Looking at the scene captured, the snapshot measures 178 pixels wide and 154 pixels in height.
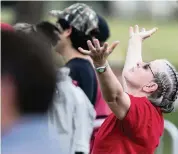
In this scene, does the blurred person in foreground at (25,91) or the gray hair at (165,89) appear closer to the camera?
the blurred person in foreground at (25,91)

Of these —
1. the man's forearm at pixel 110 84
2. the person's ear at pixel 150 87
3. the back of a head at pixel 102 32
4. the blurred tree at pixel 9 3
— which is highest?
the man's forearm at pixel 110 84

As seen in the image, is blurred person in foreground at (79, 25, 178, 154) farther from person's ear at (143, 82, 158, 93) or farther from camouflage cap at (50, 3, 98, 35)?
camouflage cap at (50, 3, 98, 35)

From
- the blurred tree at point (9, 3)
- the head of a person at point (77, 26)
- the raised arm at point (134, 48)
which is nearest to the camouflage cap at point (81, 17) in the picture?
the head of a person at point (77, 26)

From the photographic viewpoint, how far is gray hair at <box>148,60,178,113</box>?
12.3ft

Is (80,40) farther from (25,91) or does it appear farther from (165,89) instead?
(25,91)

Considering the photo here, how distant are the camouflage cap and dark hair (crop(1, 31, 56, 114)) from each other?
339 cm

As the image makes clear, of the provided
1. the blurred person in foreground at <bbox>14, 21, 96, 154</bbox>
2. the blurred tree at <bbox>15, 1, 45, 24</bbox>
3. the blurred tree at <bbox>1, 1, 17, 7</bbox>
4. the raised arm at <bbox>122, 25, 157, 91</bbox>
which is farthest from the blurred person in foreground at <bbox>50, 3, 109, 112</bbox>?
the blurred tree at <bbox>1, 1, 17, 7</bbox>

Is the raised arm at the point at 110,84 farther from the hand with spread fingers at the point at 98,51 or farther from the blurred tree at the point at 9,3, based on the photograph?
the blurred tree at the point at 9,3

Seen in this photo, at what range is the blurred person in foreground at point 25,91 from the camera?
1.73 m

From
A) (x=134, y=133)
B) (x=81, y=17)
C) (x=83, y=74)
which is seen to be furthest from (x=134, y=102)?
(x=81, y=17)

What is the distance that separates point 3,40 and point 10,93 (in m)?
0.15

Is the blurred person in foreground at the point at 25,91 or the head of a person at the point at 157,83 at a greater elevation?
the blurred person in foreground at the point at 25,91

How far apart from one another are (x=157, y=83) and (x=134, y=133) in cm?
36

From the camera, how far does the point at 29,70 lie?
1.74m
